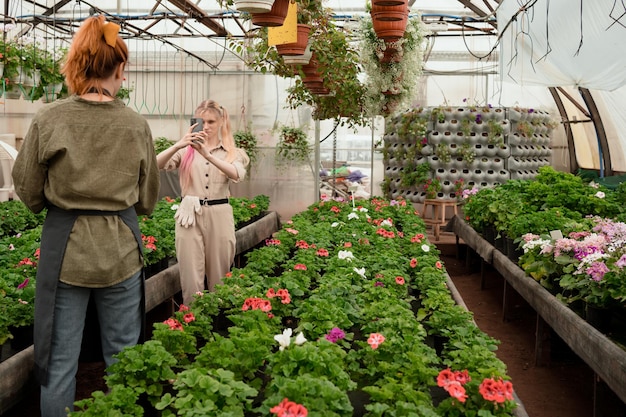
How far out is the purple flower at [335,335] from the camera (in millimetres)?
2484

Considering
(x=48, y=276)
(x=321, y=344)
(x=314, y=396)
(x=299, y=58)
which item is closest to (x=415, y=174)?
(x=299, y=58)

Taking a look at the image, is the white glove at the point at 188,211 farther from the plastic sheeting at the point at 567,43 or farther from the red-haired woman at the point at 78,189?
the plastic sheeting at the point at 567,43

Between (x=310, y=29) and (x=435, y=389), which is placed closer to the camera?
(x=435, y=389)

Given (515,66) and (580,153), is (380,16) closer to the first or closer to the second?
(515,66)

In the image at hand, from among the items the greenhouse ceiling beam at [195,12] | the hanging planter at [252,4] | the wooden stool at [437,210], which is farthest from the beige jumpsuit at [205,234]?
the wooden stool at [437,210]

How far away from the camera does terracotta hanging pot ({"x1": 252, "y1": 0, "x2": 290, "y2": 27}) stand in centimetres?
308

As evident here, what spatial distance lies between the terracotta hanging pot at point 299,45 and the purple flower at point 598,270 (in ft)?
6.96

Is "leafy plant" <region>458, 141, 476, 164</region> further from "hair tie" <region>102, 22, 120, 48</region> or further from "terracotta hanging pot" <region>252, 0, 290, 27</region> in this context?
"hair tie" <region>102, 22, 120, 48</region>

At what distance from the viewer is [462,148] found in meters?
9.97

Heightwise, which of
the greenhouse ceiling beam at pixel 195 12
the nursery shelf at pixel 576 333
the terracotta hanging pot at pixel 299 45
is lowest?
the nursery shelf at pixel 576 333

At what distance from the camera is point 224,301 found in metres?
3.02

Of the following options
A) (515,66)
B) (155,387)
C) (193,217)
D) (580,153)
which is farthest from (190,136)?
(580,153)

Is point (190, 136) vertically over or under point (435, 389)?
over

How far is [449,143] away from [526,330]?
492 centimetres
